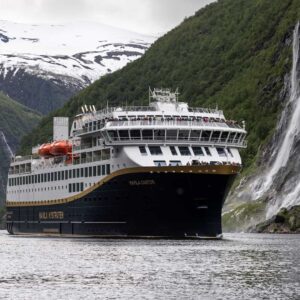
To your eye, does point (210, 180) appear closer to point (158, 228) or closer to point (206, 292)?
point (158, 228)

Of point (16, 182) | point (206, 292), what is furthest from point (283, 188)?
point (206, 292)

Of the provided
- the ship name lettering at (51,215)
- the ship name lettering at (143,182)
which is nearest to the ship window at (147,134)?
the ship name lettering at (143,182)

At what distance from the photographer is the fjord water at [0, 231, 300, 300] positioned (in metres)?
63.6

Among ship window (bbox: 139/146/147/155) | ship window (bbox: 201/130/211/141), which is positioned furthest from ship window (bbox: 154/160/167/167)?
ship window (bbox: 201/130/211/141)

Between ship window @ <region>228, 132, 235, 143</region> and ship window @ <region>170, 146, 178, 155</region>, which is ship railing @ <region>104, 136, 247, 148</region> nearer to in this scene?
ship window @ <region>170, 146, 178, 155</region>

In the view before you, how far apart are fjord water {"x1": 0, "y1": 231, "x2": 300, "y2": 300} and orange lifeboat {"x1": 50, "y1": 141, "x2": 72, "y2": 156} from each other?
110 ft

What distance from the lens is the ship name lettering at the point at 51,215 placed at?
451 ft

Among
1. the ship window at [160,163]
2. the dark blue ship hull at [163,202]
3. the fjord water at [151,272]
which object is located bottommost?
the fjord water at [151,272]

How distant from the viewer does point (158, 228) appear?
385 feet

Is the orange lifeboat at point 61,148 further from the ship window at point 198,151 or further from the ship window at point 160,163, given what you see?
the ship window at point 198,151

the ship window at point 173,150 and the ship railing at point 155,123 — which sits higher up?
the ship railing at point 155,123

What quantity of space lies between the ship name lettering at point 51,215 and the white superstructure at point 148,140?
309 cm

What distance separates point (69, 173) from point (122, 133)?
17.3 meters

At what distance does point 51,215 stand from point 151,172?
2945 cm
